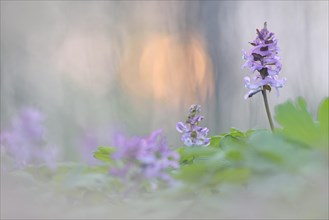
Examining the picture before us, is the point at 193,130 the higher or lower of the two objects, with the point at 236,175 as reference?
higher

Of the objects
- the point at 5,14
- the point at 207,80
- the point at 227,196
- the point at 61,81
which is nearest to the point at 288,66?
the point at 207,80

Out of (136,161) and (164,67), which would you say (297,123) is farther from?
(164,67)

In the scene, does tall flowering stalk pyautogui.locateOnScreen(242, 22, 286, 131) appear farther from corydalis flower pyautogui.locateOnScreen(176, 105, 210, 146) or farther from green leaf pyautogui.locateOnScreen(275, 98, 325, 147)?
green leaf pyautogui.locateOnScreen(275, 98, 325, 147)

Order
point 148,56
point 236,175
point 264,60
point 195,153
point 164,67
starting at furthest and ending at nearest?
point 148,56
point 164,67
point 264,60
point 195,153
point 236,175

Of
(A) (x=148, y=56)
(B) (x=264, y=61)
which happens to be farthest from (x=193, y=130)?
(A) (x=148, y=56)

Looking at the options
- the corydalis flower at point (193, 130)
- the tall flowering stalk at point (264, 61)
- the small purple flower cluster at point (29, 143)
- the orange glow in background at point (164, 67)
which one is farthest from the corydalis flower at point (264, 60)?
the orange glow in background at point (164, 67)

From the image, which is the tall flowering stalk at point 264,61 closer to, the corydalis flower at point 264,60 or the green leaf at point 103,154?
the corydalis flower at point 264,60

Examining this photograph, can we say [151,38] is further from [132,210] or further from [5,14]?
[132,210]

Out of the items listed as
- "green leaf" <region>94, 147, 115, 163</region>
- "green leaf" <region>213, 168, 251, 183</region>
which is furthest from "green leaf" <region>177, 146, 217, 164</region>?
"green leaf" <region>213, 168, 251, 183</region>
